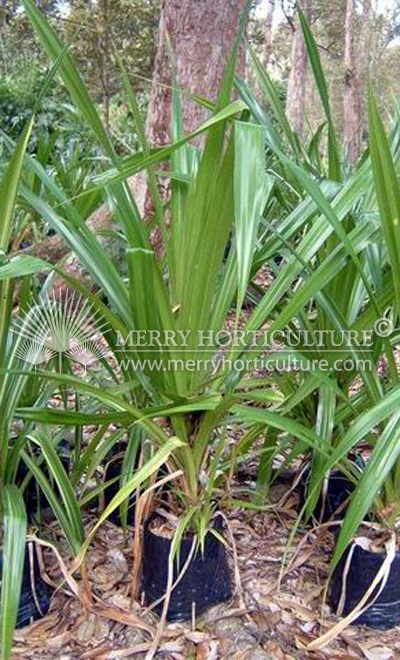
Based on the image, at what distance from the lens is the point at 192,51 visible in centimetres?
207

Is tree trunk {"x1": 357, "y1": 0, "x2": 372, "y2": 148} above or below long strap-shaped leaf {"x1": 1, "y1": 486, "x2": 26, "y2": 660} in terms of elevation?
above

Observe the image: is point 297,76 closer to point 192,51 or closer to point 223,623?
point 192,51

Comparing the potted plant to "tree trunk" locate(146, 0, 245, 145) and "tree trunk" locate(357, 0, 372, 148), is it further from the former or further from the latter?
"tree trunk" locate(357, 0, 372, 148)

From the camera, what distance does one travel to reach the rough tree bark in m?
2.03

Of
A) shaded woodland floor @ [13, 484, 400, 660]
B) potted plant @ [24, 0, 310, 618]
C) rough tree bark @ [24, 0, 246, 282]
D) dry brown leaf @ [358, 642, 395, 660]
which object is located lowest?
dry brown leaf @ [358, 642, 395, 660]

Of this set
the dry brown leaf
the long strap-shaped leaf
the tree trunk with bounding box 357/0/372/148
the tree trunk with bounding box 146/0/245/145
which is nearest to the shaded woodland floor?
the dry brown leaf

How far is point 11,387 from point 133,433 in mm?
231

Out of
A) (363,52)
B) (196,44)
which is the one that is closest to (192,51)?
(196,44)

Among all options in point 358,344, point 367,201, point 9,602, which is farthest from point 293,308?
point 9,602

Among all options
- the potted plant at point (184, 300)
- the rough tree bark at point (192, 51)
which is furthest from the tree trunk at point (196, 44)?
the potted plant at point (184, 300)

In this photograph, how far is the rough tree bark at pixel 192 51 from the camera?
6.65 ft

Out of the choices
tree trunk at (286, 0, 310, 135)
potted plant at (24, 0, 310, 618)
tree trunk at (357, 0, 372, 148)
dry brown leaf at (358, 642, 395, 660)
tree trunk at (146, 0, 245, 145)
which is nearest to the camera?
potted plant at (24, 0, 310, 618)

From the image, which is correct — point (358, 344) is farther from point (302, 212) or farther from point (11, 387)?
point (11, 387)

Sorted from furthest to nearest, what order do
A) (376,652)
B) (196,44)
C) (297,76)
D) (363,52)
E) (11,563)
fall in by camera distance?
(363,52) < (297,76) < (196,44) < (376,652) < (11,563)
